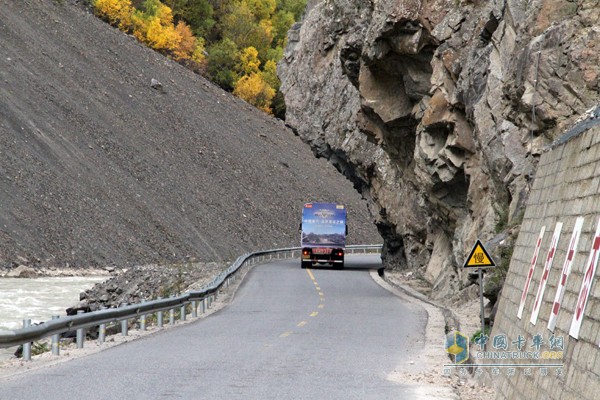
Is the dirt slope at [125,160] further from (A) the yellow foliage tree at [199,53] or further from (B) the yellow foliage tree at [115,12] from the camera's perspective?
(A) the yellow foliage tree at [199,53]

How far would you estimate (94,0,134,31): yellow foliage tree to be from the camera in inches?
4269

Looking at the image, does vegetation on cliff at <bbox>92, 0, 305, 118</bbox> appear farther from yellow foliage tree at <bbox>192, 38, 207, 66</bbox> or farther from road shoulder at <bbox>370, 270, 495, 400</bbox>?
road shoulder at <bbox>370, 270, 495, 400</bbox>

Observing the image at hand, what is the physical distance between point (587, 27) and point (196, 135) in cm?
6737

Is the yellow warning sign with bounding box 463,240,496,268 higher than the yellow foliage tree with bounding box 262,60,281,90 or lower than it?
lower

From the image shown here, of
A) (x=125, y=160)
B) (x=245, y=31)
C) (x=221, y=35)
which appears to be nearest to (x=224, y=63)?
A: (x=245, y=31)

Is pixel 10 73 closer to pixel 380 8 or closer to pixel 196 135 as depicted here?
pixel 196 135

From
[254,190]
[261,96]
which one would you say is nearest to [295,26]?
[254,190]

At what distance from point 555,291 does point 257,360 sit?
6087 mm

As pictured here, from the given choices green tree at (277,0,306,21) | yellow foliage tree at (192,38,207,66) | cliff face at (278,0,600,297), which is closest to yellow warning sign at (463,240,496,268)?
cliff face at (278,0,600,297)

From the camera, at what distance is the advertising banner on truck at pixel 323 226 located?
55688mm

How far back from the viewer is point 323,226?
56094 mm

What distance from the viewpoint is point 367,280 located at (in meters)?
45.2

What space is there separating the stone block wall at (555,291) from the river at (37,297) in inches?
712

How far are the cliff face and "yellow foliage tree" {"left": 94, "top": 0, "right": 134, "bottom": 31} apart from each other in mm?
47018
